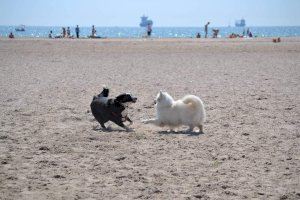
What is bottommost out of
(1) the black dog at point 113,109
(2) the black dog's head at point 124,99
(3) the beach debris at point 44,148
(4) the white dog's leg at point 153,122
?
(3) the beach debris at point 44,148

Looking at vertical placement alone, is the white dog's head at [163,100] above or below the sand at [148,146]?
above

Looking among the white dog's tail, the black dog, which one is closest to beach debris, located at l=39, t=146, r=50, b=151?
Answer: the black dog

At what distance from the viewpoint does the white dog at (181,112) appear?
10.0 meters

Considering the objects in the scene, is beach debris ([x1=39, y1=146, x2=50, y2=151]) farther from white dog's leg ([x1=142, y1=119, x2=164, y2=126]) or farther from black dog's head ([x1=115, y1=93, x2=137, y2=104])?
white dog's leg ([x1=142, y1=119, x2=164, y2=126])

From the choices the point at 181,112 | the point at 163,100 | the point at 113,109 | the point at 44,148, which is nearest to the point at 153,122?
the point at 163,100

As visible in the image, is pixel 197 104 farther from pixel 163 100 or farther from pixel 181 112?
pixel 163 100

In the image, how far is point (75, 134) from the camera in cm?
973

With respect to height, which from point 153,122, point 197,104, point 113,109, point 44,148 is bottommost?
point 44,148

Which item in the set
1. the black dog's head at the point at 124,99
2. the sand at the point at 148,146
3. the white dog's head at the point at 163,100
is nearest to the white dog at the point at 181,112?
the white dog's head at the point at 163,100

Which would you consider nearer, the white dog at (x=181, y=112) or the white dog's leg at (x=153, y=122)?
the white dog at (x=181, y=112)

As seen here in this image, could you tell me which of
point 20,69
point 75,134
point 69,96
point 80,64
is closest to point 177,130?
point 75,134

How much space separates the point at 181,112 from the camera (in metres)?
10.1

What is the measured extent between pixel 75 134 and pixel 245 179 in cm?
391

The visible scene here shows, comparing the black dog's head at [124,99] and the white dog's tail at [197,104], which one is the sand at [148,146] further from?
the black dog's head at [124,99]
